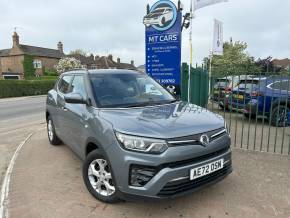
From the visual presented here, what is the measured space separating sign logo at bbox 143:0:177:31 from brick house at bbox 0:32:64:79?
44.5 m

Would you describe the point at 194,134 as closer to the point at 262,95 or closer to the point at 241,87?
the point at 262,95

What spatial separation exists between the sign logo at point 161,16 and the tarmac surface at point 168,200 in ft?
12.6

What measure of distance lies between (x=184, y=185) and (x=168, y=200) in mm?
468

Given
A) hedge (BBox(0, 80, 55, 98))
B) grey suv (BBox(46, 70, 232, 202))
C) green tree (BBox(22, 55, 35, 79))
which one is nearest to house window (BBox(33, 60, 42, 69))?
green tree (BBox(22, 55, 35, 79))

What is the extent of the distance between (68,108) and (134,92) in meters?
1.27

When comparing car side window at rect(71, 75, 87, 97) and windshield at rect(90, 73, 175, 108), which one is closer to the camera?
windshield at rect(90, 73, 175, 108)

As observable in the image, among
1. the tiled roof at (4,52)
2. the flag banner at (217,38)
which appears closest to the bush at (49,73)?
the tiled roof at (4,52)

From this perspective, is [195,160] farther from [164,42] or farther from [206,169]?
[164,42]

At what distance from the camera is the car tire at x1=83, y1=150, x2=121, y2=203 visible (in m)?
3.47

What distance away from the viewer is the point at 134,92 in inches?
170

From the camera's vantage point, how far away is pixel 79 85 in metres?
4.60

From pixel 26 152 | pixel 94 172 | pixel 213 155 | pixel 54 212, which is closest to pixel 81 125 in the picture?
pixel 94 172

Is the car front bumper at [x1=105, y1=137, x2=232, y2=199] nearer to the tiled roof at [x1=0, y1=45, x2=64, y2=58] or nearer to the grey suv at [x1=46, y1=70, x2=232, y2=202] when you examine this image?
the grey suv at [x1=46, y1=70, x2=232, y2=202]

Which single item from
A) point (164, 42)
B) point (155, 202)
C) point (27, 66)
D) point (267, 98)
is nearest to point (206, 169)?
point (155, 202)
